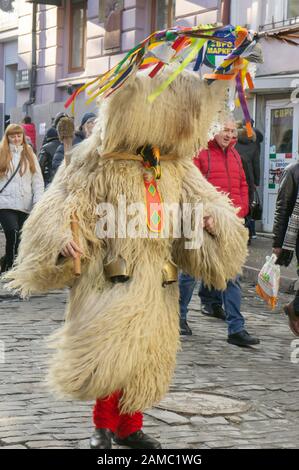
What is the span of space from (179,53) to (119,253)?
1.01 m

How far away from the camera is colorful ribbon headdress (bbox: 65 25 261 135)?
4426 millimetres

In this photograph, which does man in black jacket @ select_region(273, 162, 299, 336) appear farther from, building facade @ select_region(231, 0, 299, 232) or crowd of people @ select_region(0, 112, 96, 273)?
building facade @ select_region(231, 0, 299, 232)

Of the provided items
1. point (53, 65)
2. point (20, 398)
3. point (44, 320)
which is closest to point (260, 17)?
point (53, 65)

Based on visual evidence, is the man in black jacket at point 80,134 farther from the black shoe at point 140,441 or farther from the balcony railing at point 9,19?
the balcony railing at point 9,19

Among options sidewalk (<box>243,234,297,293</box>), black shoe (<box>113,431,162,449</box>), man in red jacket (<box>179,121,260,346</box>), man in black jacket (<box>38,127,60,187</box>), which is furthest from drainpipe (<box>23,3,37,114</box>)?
black shoe (<box>113,431,162,449</box>)

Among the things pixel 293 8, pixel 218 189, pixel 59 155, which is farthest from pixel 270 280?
pixel 293 8

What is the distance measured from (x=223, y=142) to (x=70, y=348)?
11.9ft

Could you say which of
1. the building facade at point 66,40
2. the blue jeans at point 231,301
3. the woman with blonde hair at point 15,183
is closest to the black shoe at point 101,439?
the blue jeans at point 231,301

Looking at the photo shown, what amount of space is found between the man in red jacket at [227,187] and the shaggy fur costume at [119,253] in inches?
115

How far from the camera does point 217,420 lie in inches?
210

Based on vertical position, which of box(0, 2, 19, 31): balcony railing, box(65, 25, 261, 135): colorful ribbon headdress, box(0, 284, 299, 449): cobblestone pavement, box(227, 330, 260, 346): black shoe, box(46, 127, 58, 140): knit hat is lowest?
box(0, 284, 299, 449): cobblestone pavement

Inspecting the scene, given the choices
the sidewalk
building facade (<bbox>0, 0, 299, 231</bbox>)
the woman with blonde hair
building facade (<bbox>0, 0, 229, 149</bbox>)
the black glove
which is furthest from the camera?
building facade (<bbox>0, 0, 229, 149</bbox>)

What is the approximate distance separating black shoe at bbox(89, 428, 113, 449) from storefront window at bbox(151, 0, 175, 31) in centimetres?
1562

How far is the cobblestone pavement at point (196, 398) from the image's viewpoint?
4945mm
